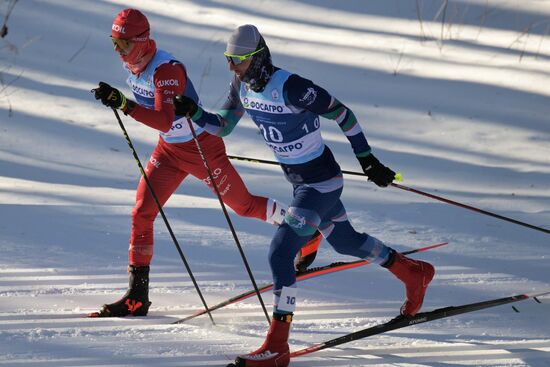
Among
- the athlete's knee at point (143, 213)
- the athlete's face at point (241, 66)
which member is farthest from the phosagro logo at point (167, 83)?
the athlete's knee at point (143, 213)

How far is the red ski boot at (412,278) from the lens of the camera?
4.96m

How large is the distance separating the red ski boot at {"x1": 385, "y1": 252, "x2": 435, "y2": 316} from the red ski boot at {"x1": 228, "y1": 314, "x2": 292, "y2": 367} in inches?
34.1

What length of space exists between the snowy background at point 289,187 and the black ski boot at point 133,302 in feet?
0.54

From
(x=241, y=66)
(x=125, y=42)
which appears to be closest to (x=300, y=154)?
(x=241, y=66)

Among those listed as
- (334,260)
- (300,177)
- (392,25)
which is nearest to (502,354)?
(300,177)

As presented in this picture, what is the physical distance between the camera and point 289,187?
812cm

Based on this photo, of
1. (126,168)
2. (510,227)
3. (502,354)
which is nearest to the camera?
(502,354)

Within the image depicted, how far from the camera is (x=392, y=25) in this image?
13.0m

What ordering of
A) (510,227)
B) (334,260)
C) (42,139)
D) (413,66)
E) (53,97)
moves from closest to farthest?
1. (334,260)
2. (510,227)
3. (42,139)
4. (53,97)
5. (413,66)

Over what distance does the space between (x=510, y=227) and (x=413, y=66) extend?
16.6ft

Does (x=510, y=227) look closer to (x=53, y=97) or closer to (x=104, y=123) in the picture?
(x=104, y=123)

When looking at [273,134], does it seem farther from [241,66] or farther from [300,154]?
[241,66]

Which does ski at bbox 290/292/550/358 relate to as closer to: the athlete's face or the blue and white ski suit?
the blue and white ski suit

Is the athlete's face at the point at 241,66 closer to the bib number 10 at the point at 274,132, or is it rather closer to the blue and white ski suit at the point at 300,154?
the blue and white ski suit at the point at 300,154
